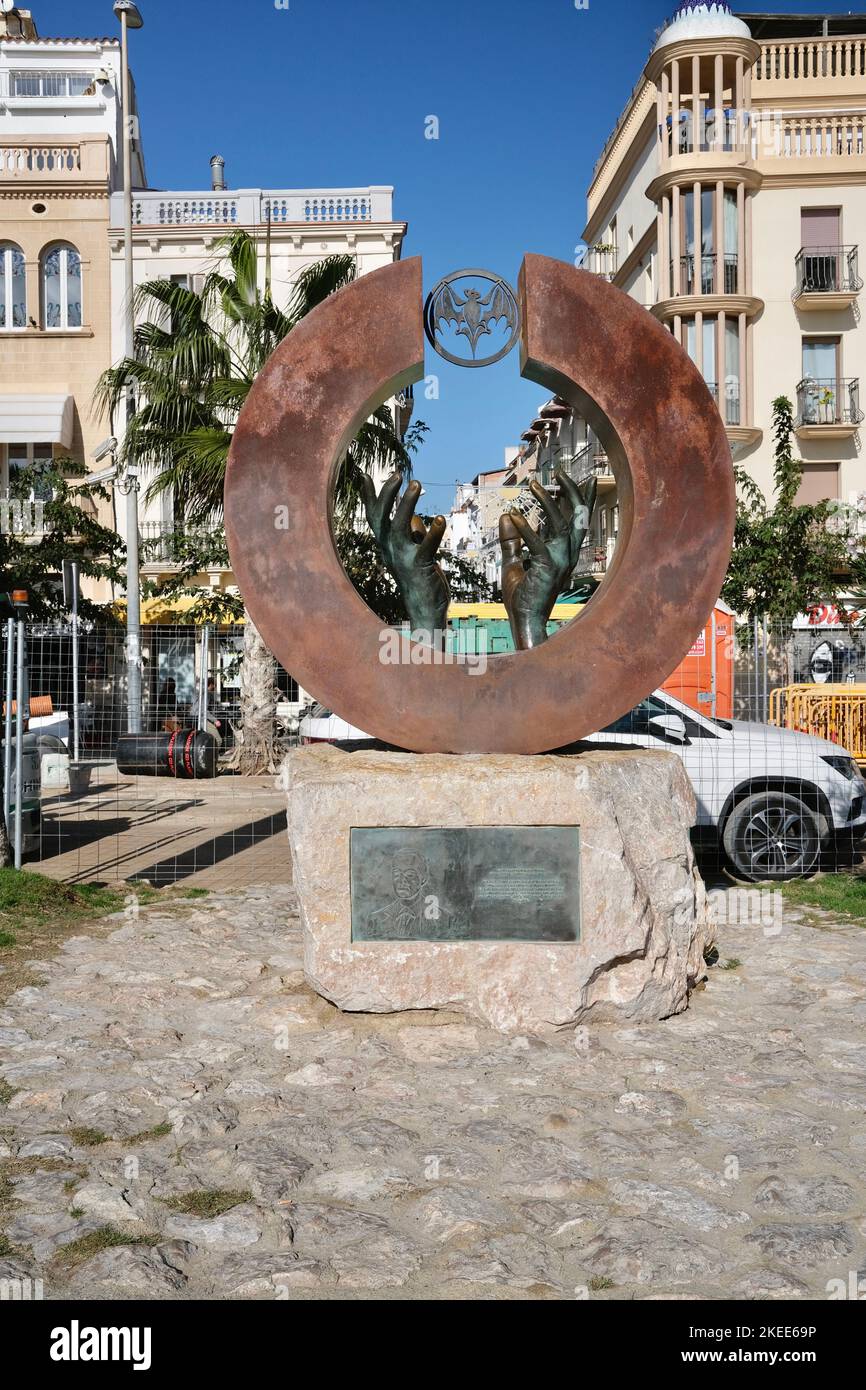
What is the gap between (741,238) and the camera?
26.1 m

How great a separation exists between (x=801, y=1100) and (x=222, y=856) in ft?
23.3

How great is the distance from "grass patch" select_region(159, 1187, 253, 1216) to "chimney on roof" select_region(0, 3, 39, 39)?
3396 cm

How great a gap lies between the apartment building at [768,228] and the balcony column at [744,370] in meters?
0.03

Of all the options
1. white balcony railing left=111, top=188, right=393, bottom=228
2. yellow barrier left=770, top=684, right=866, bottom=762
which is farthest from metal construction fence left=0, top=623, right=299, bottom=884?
white balcony railing left=111, top=188, right=393, bottom=228

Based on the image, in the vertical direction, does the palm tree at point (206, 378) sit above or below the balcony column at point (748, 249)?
below

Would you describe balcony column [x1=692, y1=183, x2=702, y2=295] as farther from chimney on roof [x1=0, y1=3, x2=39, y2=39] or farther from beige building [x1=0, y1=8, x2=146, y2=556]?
chimney on roof [x1=0, y1=3, x2=39, y2=39]

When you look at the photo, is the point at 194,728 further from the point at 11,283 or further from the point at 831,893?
the point at 11,283

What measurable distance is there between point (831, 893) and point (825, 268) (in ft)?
69.6

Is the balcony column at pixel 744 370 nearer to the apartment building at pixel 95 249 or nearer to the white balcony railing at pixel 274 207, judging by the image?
the apartment building at pixel 95 249

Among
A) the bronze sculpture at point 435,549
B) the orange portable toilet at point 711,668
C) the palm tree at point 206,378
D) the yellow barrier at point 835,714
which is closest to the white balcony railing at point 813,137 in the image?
the orange portable toilet at point 711,668

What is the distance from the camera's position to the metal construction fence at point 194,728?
1092 centimetres

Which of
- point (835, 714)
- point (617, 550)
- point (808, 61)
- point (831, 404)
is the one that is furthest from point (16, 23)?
point (617, 550)
